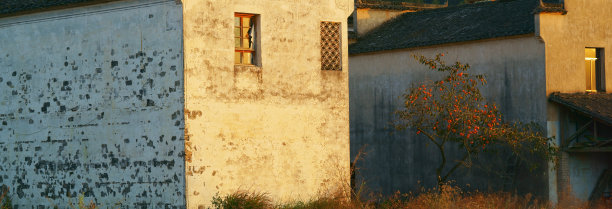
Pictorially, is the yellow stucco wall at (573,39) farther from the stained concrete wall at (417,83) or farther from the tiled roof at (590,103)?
the stained concrete wall at (417,83)

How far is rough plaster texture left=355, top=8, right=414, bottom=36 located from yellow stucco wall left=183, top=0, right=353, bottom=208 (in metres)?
9.35

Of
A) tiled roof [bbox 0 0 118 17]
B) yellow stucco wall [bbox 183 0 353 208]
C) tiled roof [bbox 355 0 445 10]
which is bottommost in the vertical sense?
yellow stucco wall [bbox 183 0 353 208]

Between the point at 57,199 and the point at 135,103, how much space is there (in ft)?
9.52

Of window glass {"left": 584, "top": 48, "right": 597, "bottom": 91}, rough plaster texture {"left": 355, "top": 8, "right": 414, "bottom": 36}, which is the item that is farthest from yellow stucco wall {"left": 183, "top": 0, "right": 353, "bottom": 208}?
rough plaster texture {"left": 355, "top": 8, "right": 414, "bottom": 36}

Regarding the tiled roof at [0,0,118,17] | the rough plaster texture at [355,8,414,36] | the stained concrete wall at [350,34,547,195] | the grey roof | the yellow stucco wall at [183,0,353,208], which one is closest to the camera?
the yellow stucco wall at [183,0,353,208]

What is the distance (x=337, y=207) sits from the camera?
19.3 m

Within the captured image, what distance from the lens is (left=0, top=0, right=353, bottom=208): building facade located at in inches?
710

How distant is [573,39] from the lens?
2462cm

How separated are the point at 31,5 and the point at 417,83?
37.7 feet

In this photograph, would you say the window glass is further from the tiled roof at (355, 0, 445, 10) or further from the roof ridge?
the tiled roof at (355, 0, 445, 10)

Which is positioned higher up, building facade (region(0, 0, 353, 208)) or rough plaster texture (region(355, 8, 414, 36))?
rough plaster texture (region(355, 8, 414, 36))

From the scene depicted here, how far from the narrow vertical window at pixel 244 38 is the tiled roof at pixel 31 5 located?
273 cm

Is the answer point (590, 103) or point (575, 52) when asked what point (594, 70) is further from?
point (590, 103)

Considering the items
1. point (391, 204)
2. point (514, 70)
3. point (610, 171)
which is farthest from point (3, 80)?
point (610, 171)
